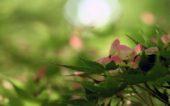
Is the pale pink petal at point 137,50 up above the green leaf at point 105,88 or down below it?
above

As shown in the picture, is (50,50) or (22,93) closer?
(22,93)

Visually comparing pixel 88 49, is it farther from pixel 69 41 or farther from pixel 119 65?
pixel 119 65

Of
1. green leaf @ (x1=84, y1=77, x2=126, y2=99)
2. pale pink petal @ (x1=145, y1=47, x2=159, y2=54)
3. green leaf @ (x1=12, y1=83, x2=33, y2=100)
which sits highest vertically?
green leaf @ (x1=12, y1=83, x2=33, y2=100)

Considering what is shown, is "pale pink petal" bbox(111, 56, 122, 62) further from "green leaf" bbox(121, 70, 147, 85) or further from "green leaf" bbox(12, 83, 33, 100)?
"green leaf" bbox(12, 83, 33, 100)

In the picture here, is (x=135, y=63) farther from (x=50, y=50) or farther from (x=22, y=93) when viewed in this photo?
(x=50, y=50)

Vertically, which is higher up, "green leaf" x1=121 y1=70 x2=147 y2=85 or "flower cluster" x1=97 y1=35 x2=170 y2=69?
"flower cluster" x1=97 y1=35 x2=170 y2=69

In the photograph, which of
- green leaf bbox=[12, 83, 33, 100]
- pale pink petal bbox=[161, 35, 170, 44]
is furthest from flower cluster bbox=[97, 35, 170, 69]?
green leaf bbox=[12, 83, 33, 100]

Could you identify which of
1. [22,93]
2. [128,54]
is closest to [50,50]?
[22,93]

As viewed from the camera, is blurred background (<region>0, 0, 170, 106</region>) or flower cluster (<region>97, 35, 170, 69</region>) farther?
blurred background (<region>0, 0, 170, 106</region>)

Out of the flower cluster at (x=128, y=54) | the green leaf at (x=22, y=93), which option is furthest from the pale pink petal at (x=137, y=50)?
the green leaf at (x=22, y=93)

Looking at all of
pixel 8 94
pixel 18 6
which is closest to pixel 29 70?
pixel 8 94

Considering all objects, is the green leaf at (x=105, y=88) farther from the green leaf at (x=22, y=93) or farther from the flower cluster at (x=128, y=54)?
the green leaf at (x=22, y=93)
